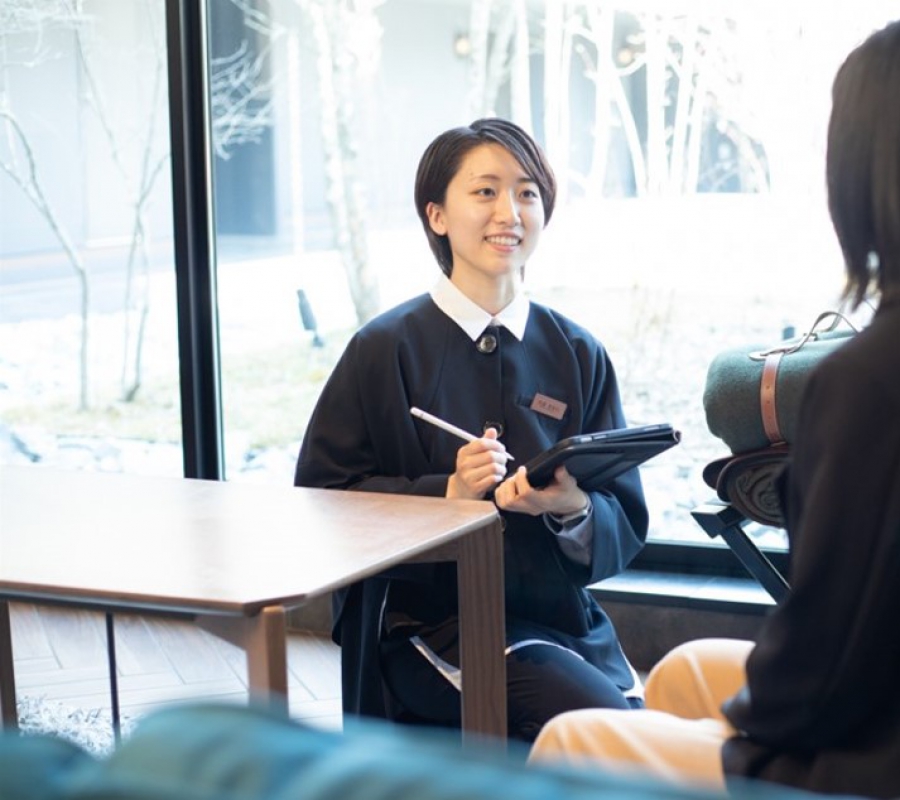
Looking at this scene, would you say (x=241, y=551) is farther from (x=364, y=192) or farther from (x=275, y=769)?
(x=364, y=192)

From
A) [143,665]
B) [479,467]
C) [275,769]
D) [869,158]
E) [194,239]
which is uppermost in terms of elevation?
[869,158]

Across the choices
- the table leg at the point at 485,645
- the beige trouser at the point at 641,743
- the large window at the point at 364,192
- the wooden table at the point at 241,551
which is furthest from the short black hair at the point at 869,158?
the large window at the point at 364,192

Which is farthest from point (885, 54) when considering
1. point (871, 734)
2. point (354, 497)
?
point (354, 497)

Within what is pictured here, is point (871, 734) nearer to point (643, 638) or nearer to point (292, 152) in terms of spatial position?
point (643, 638)

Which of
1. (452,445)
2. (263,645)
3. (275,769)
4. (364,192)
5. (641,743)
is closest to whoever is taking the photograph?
(275,769)

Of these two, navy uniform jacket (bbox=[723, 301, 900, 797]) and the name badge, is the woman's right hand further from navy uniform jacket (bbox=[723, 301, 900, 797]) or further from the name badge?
navy uniform jacket (bbox=[723, 301, 900, 797])

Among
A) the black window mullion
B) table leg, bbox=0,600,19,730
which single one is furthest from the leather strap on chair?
the black window mullion

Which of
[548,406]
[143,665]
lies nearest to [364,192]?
[143,665]

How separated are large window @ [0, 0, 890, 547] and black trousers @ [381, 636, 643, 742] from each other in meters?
1.26

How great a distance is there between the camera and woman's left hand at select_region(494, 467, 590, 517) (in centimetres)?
232

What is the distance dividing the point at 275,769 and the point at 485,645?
60.9 inches

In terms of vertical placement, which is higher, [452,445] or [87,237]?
[87,237]

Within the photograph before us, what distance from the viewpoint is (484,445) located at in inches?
92.9

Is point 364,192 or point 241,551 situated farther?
point 364,192
